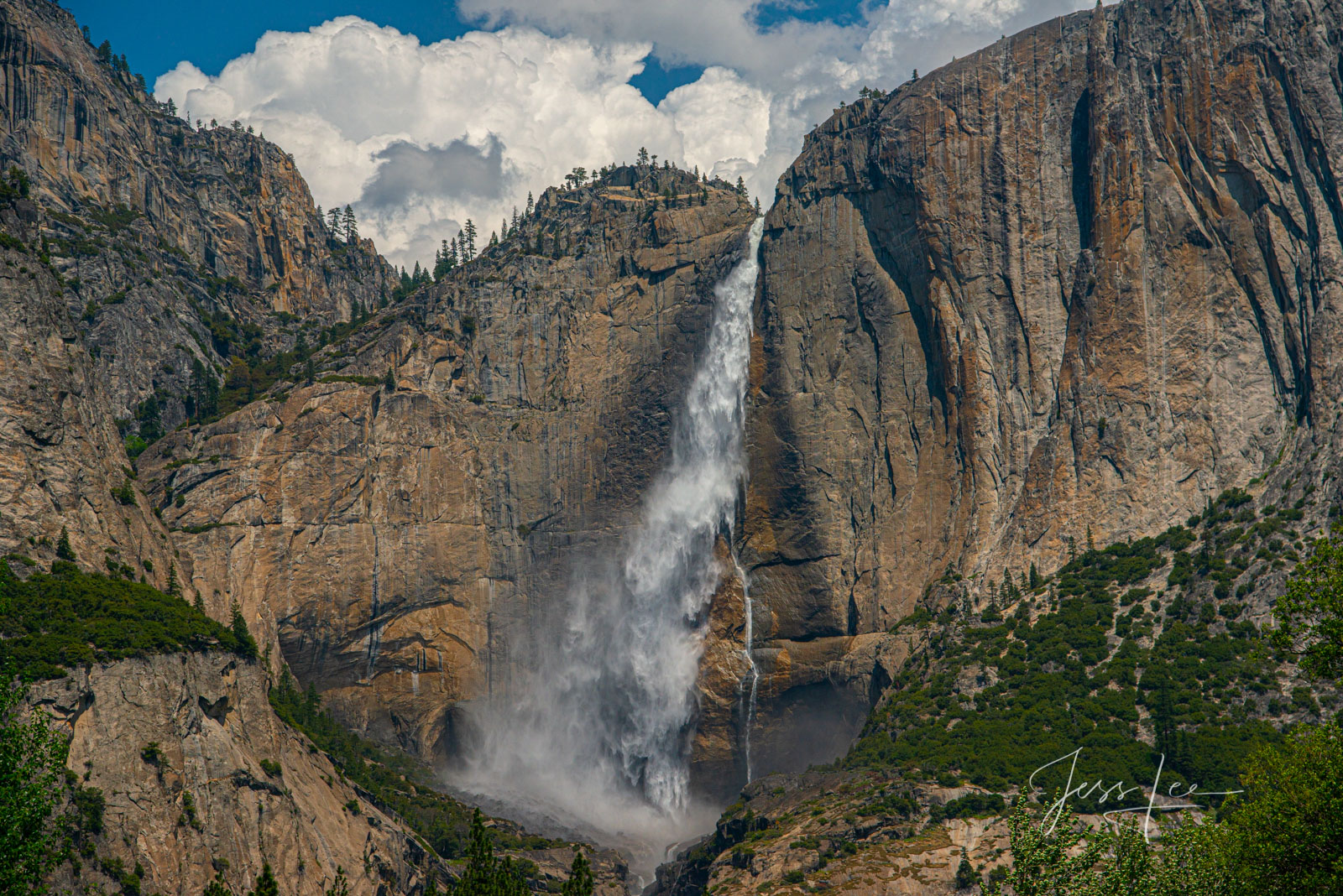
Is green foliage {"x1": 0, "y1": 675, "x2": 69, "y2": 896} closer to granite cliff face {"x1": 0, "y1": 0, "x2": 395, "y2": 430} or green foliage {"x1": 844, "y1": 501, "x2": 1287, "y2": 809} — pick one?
green foliage {"x1": 844, "y1": 501, "x2": 1287, "y2": 809}

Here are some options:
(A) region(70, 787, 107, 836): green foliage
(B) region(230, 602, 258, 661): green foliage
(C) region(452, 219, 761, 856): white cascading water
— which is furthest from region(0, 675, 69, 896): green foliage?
(C) region(452, 219, 761, 856): white cascading water


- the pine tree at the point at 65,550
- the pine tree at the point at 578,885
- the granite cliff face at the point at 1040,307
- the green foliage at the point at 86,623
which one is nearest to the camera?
the pine tree at the point at 578,885

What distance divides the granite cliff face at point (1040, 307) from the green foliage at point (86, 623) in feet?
194

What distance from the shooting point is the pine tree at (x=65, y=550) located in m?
78.8

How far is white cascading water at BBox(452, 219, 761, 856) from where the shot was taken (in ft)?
401

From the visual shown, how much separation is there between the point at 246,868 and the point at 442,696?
51413mm

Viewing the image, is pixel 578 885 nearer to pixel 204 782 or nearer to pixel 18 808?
pixel 18 808

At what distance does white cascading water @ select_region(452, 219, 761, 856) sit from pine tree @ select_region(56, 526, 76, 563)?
51.0 meters

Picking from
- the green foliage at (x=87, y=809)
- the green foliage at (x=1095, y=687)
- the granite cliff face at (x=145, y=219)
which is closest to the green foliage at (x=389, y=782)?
the green foliage at (x=87, y=809)

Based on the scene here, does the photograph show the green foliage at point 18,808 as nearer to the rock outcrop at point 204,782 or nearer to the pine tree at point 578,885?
the pine tree at point 578,885

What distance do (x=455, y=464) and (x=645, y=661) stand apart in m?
29.1

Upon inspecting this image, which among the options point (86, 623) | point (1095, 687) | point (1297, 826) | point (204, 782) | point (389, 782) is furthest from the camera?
point (389, 782)

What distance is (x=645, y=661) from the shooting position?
127 meters

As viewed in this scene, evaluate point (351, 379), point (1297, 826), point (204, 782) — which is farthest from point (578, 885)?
point (351, 379)
